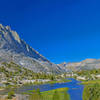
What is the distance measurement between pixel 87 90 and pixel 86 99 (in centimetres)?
283

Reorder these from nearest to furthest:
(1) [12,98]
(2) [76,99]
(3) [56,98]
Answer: (3) [56,98] < (2) [76,99] < (1) [12,98]

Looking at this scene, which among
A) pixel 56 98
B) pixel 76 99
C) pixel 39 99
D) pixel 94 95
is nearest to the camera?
pixel 94 95

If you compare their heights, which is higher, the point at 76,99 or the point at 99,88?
the point at 99,88

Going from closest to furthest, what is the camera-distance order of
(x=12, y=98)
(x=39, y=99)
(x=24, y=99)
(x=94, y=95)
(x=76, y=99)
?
(x=94, y=95)
(x=39, y=99)
(x=76, y=99)
(x=24, y=99)
(x=12, y=98)

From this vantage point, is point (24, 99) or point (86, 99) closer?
point (86, 99)

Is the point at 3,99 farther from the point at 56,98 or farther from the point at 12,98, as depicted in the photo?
the point at 56,98

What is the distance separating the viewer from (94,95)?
4531 cm

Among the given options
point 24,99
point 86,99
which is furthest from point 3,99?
point 86,99

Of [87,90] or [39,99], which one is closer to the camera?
[87,90]

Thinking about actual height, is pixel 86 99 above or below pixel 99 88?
below

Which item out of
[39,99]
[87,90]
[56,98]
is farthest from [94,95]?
[39,99]

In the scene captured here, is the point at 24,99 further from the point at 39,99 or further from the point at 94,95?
the point at 94,95

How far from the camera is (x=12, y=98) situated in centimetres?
8175

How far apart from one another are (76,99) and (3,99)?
39.7 metres
